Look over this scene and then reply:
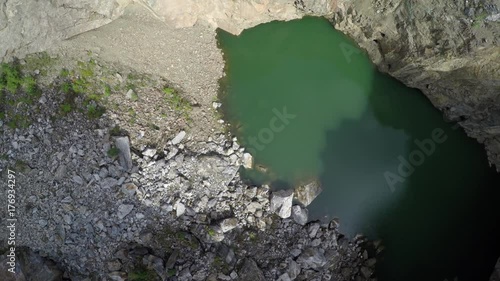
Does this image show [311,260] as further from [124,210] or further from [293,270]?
[124,210]

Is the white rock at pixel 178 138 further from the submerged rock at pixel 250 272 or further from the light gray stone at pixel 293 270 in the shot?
the light gray stone at pixel 293 270

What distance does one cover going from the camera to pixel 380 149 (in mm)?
13031

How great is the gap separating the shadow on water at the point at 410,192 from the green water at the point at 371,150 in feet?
0.11

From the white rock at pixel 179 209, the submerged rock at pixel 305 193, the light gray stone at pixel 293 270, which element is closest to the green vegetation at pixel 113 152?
the white rock at pixel 179 209

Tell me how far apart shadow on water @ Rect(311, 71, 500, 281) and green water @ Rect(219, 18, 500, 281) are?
3 centimetres

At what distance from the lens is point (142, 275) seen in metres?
11.2

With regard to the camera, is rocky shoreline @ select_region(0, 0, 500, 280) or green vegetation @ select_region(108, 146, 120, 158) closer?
rocky shoreline @ select_region(0, 0, 500, 280)

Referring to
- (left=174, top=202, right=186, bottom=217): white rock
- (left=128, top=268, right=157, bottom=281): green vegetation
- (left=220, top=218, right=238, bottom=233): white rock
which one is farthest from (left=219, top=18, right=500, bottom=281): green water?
(left=128, top=268, right=157, bottom=281): green vegetation

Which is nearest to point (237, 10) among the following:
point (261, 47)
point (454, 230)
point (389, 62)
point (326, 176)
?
point (261, 47)

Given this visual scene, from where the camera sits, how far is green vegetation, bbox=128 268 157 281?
36.6ft

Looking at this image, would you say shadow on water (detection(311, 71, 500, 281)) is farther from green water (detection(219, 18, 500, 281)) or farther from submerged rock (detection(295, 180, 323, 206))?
submerged rock (detection(295, 180, 323, 206))

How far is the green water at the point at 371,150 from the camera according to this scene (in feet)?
42.5

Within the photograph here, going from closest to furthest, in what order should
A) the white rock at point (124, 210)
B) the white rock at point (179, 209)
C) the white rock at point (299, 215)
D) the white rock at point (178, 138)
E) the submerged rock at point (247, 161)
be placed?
1. the white rock at point (124, 210)
2. the white rock at point (179, 209)
3. the white rock at point (178, 138)
4. the white rock at point (299, 215)
5. the submerged rock at point (247, 161)

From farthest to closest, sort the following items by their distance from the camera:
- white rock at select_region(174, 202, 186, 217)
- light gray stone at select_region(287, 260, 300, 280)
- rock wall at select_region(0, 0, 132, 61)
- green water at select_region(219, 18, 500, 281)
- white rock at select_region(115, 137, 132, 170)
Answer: green water at select_region(219, 18, 500, 281) → light gray stone at select_region(287, 260, 300, 280) → white rock at select_region(174, 202, 186, 217) → white rock at select_region(115, 137, 132, 170) → rock wall at select_region(0, 0, 132, 61)
